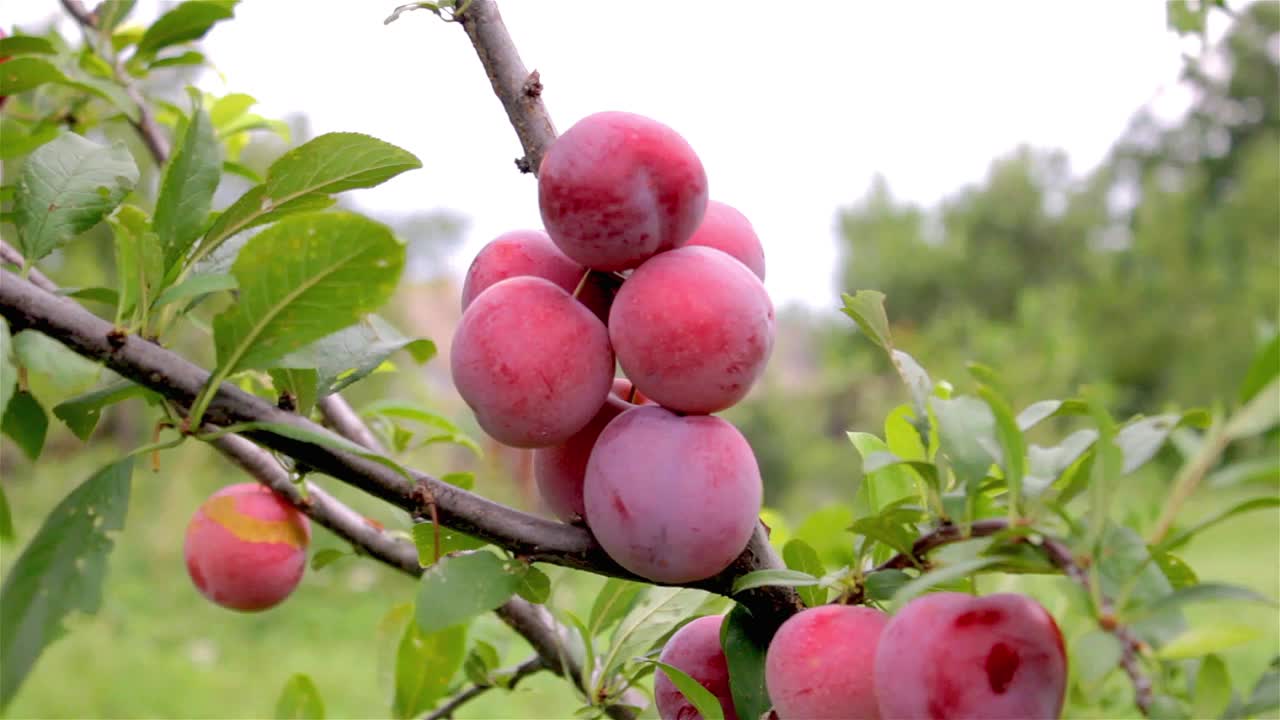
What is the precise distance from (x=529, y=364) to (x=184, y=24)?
676mm

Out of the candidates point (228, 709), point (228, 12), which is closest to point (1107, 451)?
point (228, 12)

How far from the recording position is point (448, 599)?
47cm

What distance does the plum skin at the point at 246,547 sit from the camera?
0.86 m

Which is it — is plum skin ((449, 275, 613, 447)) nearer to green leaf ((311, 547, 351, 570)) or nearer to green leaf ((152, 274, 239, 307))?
green leaf ((152, 274, 239, 307))

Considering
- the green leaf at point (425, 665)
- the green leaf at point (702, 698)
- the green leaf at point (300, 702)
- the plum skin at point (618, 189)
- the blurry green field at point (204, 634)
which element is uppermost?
the plum skin at point (618, 189)

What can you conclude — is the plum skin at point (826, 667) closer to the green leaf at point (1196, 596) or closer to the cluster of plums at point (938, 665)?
the cluster of plums at point (938, 665)

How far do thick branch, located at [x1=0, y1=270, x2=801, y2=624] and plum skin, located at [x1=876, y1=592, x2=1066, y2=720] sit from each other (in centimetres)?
17

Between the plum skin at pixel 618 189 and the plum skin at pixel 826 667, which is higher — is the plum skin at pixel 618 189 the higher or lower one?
the higher one

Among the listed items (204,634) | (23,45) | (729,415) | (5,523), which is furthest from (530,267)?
(729,415)

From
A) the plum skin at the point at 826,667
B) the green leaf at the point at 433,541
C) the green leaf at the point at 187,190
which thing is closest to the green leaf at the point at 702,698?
the plum skin at the point at 826,667

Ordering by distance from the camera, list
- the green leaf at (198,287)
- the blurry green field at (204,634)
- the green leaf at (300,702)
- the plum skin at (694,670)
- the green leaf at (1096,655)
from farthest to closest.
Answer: the blurry green field at (204,634) → the green leaf at (300,702) → the plum skin at (694,670) → the green leaf at (198,287) → the green leaf at (1096,655)

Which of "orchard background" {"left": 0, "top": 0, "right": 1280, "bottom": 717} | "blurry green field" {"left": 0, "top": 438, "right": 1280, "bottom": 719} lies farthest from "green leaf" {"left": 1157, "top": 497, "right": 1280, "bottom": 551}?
"blurry green field" {"left": 0, "top": 438, "right": 1280, "bottom": 719}

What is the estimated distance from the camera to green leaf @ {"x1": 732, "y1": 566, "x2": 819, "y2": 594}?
1.59ft

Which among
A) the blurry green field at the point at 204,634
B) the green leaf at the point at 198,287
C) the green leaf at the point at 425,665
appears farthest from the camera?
the blurry green field at the point at 204,634
